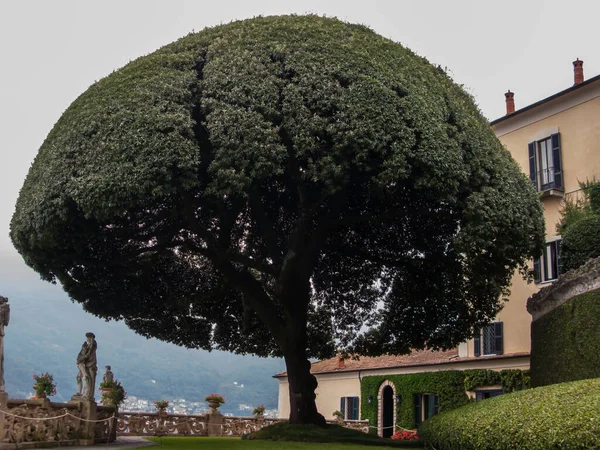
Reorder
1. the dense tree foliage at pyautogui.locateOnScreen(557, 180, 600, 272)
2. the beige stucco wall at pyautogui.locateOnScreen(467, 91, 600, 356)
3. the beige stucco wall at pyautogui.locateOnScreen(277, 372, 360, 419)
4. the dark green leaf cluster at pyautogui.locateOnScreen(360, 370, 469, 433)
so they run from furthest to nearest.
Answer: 1. the beige stucco wall at pyautogui.locateOnScreen(277, 372, 360, 419)
2. the dark green leaf cluster at pyautogui.locateOnScreen(360, 370, 469, 433)
3. the beige stucco wall at pyautogui.locateOnScreen(467, 91, 600, 356)
4. the dense tree foliage at pyautogui.locateOnScreen(557, 180, 600, 272)

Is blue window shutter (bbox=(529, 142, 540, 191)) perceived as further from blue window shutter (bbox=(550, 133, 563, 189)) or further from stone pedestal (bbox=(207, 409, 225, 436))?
stone pedestal (bbox=(207, 409, 225, 436))

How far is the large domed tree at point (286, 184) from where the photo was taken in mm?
16672

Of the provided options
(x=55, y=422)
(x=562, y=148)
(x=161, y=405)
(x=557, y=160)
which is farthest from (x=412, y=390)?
(x=55, y=422)

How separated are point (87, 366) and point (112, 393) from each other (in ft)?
16.9

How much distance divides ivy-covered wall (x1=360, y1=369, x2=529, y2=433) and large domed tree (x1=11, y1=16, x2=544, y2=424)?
5.64 m

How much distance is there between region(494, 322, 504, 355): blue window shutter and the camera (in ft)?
94.6

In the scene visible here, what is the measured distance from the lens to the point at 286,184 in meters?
21.6

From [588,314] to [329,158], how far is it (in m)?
7.56

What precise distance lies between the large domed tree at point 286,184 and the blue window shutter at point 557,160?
6.75 m

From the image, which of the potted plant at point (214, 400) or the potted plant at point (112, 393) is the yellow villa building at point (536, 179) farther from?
the potted plant at point (112, 393)

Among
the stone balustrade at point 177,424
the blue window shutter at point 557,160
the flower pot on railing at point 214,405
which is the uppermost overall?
the blue window shutter at point 557,160

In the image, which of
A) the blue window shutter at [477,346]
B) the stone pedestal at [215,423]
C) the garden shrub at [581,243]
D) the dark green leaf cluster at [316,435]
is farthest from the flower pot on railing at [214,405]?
the garden shrub at [581,243]

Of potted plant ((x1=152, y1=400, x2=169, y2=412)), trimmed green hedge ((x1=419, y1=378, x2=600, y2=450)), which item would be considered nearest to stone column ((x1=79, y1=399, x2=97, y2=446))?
potted plant ((x1=152, y1=400, x2=169, y2=412))

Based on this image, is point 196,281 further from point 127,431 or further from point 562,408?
point 562,408
